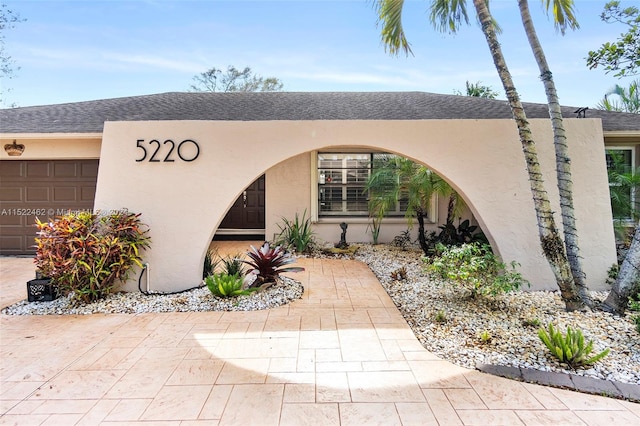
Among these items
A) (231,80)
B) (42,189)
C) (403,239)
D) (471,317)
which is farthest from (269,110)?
(231,80)

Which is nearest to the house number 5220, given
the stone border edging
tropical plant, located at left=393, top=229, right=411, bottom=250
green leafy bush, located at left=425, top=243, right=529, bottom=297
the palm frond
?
the palm frond

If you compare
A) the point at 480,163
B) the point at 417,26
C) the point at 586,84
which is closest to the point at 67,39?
the point at 417,26

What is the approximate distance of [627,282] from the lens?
15.1 feet

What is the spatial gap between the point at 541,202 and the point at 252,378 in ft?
14.1

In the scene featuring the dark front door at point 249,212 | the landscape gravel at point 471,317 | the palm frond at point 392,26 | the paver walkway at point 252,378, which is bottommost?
the paver walkway at point 252,378

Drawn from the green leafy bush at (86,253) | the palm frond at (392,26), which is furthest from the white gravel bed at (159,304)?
the palm frond at (392,26)

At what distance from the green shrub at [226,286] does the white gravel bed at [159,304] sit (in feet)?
0.24

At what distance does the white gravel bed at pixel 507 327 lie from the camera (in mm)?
3498

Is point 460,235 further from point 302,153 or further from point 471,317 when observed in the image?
point 302,153

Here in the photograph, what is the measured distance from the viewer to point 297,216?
31.6 ft

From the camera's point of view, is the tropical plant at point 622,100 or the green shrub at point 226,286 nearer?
the green shrub at point 226,286

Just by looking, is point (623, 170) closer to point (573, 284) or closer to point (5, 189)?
point (573, 284)

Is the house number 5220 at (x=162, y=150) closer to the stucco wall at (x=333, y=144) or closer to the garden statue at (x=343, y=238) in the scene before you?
the stucco wall at (x=333, y=144)

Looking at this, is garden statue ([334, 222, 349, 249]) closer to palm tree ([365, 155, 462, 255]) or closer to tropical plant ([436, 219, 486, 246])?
palm tree ([365, 155, 462, 255])
